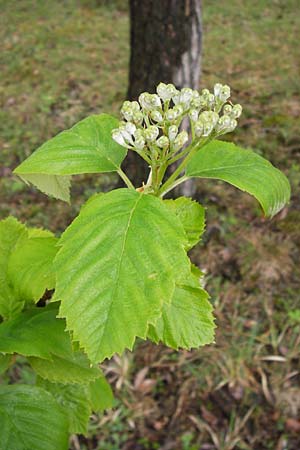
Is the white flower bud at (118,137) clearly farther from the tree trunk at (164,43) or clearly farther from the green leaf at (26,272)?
the tree trunk at (164,43)

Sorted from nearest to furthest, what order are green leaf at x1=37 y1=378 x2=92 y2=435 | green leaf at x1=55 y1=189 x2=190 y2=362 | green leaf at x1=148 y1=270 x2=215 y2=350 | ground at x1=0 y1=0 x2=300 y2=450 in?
green leaf at x1=55 y1=189 x2=190 y2=362 < green leaf at x1=148 y1=270 x2=215 y2=350 < green leaf at x1=37 y1=378 x2=92 y2=435 < ground at x1=0 y1=0 x2=300 y2=450

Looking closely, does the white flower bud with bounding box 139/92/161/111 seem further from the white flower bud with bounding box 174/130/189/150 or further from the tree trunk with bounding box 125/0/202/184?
the tree trunk with bounding box 125/0/202/184

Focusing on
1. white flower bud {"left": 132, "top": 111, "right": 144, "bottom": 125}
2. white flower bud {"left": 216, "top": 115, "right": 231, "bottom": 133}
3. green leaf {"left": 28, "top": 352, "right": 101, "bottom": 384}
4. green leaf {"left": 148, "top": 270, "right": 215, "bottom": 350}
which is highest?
white flower bud {"left": 132, "top": 111, "right": 144, "bottom": 125}

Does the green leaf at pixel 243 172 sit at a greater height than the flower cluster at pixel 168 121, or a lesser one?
lesser

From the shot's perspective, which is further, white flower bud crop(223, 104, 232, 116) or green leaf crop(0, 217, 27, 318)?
green leaf crop(0, 217, 27, 318)

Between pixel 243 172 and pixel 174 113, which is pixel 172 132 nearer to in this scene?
pixel 174 113

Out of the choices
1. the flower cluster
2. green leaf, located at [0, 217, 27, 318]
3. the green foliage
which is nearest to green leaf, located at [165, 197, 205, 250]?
the green foliage

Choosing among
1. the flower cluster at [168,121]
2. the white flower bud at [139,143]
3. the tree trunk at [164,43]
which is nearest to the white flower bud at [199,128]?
the flower cluster at [168,121]
